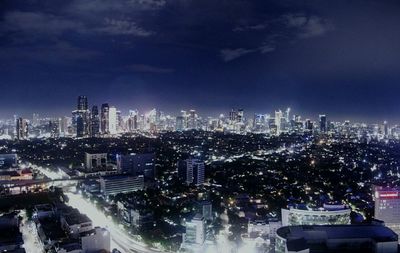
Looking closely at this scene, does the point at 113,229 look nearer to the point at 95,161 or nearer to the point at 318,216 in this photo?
the point at 318,216

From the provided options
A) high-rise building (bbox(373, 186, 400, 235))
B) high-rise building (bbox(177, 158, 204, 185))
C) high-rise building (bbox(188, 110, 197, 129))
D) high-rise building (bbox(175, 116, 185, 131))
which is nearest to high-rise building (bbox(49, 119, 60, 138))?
high-rise building (bbox(175, 116, 185, 131))

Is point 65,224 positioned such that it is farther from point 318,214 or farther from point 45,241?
point 318,214

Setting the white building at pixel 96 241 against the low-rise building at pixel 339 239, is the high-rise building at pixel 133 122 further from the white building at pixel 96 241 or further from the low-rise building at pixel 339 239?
the low-rise building at pixel 339 239

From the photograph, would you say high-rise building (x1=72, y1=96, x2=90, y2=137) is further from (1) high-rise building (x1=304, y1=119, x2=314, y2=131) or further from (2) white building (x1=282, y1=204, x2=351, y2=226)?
(2) white building (x1=282, y1=204, x2=351, y2=226)

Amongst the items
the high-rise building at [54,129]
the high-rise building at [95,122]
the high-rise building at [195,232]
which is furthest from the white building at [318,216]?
the high-rise building at [54,129]

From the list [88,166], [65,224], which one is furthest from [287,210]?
[88,166]

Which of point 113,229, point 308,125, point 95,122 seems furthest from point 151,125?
point 113,229
